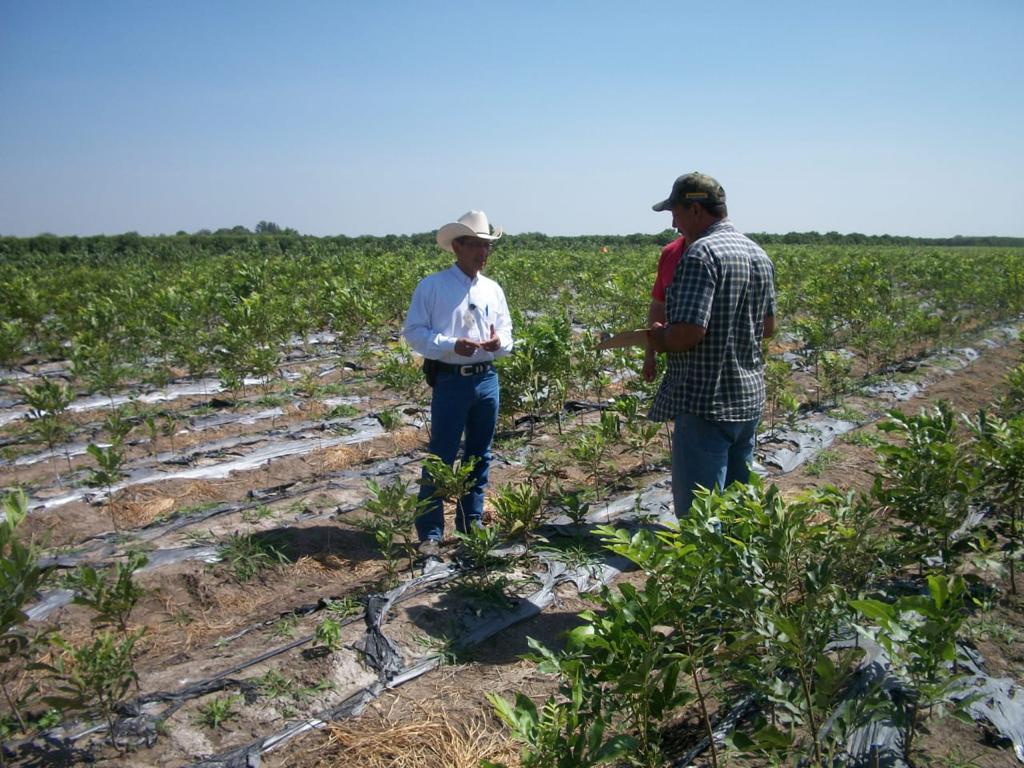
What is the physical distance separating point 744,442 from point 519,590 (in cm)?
133

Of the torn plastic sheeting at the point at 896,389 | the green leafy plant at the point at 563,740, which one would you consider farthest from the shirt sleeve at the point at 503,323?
the torn plastic sheeting at the point at 896,389

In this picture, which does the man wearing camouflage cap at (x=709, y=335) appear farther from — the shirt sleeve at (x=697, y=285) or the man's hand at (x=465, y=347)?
the man's hand at (x=465, y=347)

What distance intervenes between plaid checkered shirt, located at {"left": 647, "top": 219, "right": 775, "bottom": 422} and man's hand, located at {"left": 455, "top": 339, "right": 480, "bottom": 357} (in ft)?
3.45

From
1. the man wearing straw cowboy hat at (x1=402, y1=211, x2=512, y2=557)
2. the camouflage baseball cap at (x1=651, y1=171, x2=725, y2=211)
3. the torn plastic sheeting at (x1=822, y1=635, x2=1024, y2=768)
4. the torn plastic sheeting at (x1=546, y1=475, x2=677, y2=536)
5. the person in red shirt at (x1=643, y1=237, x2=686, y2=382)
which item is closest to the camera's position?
the torn plastic sheeting at (x1=822, y1=635, x2=1024, y2=768)

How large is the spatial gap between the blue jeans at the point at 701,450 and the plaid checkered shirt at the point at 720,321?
0.05 meters

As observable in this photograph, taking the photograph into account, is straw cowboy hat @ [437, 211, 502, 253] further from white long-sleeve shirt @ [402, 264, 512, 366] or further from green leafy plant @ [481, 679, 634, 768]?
green leafy plant @ [481, 679, 634, 768]

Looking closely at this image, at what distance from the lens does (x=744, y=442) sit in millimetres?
3035

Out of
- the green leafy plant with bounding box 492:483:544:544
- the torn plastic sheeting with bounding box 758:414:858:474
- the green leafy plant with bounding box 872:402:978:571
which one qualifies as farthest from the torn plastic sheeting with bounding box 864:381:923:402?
the green leafy plant with bounding box 492:483:544:544

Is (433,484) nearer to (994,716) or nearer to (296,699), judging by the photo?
(296,699)

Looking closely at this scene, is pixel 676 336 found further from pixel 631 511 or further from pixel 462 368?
pixel 631 511

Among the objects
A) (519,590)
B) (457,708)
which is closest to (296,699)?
(457,708)

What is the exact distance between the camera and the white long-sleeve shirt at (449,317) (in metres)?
3.59

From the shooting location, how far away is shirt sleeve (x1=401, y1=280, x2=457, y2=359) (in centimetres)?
356

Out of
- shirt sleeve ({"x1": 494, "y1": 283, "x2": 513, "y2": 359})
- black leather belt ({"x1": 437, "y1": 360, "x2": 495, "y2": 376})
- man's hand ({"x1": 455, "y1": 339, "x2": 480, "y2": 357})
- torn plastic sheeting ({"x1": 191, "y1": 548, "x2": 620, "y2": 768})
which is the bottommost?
torn plastic sheeting ({"x1": 191, "y1": 548, "x2": 620, "y2": 768})
